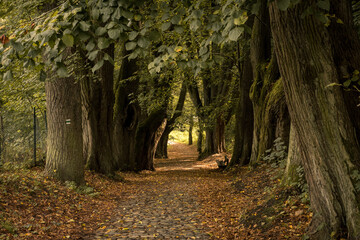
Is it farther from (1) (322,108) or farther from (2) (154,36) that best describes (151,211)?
(2) (154,36)

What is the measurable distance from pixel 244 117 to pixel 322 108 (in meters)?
9.88

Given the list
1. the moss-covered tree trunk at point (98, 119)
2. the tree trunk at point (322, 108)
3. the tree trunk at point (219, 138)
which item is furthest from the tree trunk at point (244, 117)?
the tree trunk at point (322, 108)

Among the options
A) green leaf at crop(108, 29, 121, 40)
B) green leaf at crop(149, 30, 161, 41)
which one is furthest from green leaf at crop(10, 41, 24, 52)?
green leaf at crop(149, 30, 161, 41)

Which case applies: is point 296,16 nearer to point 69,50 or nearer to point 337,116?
point 337,116

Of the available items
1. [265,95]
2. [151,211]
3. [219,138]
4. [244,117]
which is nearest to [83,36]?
[151,211]

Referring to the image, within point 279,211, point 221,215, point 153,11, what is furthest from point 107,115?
point 153,11

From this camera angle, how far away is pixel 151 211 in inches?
293

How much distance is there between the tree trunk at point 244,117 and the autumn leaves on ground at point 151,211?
343cm

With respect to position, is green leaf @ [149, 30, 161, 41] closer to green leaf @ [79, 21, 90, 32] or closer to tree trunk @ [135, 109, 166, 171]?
green leaf @ [79, 21, 90, 32]

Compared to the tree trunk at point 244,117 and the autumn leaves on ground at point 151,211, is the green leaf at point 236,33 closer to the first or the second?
the autumn leaves on ground at point 151,211

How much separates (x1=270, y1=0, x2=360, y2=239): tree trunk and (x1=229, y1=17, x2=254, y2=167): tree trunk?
9.35 m

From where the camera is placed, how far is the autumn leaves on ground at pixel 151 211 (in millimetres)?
5289

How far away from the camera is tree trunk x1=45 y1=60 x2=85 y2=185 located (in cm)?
873

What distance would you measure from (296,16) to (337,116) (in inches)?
48.6
